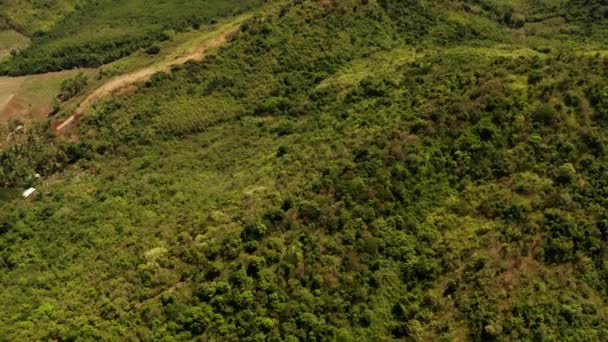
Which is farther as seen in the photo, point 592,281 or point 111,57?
point 111,57

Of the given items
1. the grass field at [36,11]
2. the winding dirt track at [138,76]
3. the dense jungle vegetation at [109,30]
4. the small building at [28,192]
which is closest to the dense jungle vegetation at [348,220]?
the small building at [28,192]

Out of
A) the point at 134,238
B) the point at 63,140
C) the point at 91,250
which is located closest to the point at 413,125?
the point at 134,238

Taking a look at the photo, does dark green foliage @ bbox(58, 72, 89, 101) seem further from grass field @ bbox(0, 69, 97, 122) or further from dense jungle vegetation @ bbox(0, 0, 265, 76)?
dense jungle vegetation @ bbox(0, 0, 265, 76)

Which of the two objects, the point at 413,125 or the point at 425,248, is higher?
the point at 413,125

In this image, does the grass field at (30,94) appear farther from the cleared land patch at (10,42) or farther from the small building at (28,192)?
the small building at (28,192)

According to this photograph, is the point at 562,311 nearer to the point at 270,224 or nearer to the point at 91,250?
the point at 270,224

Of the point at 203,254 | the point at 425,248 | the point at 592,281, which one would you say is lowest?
the point at 592,281

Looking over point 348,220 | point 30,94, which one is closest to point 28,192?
point 30,94
